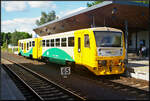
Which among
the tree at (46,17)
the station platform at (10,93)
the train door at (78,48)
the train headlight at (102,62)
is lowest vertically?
the station platform at (10,93)

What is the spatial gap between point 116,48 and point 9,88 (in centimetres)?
610

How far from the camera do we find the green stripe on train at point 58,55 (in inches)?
505

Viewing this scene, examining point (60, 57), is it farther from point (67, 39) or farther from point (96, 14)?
point (96, 14)

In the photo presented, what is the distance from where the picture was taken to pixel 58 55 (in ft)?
46.0

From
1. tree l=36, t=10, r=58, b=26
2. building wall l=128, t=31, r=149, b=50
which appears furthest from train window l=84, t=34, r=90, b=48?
tree l=36, t=10, r=58, b=26

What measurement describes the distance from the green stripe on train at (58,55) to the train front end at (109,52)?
2.66m

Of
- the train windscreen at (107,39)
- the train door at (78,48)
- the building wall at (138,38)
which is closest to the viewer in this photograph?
the train windscreen at (107,39)

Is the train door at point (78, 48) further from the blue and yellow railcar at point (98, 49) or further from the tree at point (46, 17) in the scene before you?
the tree at point (46, 17)

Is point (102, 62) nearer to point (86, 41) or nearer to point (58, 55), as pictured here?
point (86, 41)

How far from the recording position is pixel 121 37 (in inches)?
429

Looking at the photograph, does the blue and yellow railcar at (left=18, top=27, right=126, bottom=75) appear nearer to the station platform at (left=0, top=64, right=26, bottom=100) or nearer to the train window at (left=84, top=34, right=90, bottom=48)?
the train window at (left=84, top=34, right=90, bottom=48)

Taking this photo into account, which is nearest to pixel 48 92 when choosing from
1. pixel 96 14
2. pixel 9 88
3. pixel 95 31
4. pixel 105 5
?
pixel 9 88

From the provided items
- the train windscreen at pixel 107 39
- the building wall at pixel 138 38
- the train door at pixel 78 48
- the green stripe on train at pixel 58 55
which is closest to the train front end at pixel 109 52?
the train windscreen at pixel 107 39

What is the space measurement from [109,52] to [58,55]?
16.3ft
